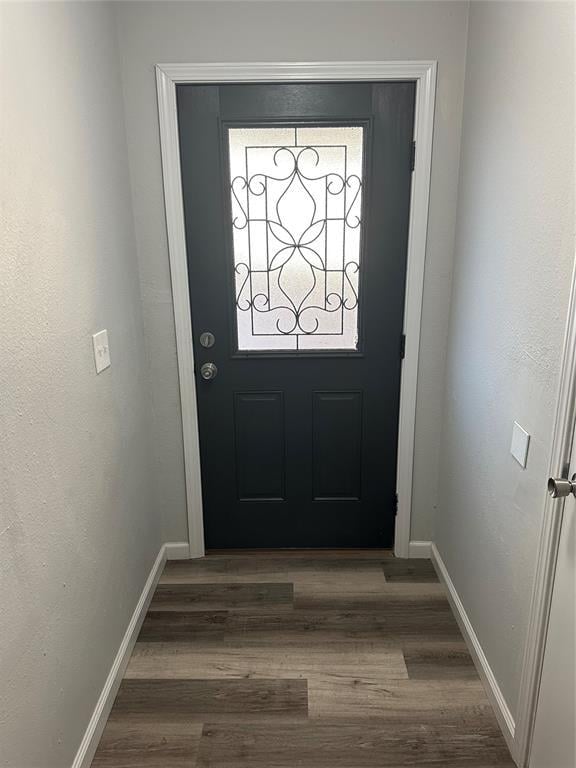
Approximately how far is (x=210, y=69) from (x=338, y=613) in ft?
7.28

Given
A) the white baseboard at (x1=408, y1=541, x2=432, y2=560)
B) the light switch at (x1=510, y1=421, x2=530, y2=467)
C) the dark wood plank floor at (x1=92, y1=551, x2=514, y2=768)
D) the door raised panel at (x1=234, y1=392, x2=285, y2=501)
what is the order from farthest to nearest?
the white baseboard at (x1=408, y1=541, x2=432, y2=560) → the door raised panel at (x1=234, y1=392, x2=285, y2=501) → the dark wood plank floor at (x1=92, y1=551, x2=514, y2=768) → the light switch at (x1=510, y1=421, x2=530, y2=467)

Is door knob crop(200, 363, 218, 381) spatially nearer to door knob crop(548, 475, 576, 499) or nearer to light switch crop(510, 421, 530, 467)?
light switch crop(510, 421, 530, 467)

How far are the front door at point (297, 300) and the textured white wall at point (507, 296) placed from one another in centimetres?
30

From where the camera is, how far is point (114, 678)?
179 centimetres

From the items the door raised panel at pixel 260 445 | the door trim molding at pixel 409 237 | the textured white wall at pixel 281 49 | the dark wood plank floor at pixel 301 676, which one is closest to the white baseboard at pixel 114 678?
the dark wood plank floor at pixel 301 676

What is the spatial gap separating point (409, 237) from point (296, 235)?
0.47 m

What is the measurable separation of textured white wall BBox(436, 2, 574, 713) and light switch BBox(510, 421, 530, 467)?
3 cm

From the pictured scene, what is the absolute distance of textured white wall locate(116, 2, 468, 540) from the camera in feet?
6.28

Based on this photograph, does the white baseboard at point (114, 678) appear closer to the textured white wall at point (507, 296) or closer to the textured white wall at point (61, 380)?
the textured white wall at point (61, 380)

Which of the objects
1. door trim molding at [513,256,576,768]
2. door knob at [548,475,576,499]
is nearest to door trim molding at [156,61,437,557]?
door trim molding at [513,256,576,768]

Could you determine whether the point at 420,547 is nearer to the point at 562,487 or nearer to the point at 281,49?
the point at 562,487

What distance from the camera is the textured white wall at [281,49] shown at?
1913 mm

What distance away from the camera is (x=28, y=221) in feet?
4.15

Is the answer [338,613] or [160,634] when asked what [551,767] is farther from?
[160,634]
